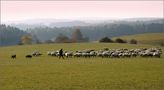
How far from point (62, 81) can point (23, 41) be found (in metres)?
101

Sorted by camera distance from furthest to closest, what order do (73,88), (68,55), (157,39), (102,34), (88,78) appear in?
(102,34) → (157,39) → (68,55) → (88,78) → (73,88)

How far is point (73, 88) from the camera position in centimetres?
2314

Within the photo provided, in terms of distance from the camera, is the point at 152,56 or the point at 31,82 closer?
the point at 31,82

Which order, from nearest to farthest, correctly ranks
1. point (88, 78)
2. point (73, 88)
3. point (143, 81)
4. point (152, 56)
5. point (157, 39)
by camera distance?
point (73, 88)
point (143, 81)
point (88, 78)
point (152, 56)
point (157, 39)

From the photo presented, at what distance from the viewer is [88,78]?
91.1ft

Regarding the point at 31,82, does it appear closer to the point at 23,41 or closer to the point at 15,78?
the point at 15,78

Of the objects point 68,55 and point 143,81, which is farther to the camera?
point 68,55

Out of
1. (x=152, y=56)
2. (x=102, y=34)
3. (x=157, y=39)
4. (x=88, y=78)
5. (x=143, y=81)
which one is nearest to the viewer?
(x=143, y=81)

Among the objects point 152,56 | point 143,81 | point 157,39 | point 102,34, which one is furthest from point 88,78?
point 102,34

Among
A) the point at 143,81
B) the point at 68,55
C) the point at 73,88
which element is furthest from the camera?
the point at 68,55

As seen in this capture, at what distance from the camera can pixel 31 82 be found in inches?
1034

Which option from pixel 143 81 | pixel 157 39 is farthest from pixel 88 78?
pixel 157 39

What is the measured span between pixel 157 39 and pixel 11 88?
100 m

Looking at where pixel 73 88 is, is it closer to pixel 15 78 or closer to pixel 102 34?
pixel 15 78
